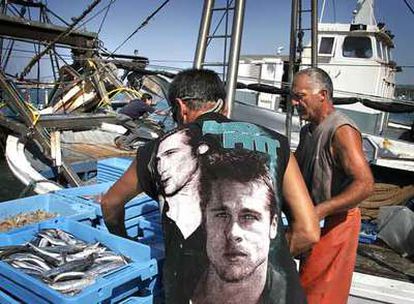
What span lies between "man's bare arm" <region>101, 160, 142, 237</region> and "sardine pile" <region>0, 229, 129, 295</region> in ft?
0.47

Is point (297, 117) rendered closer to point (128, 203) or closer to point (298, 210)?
point (128, 203)

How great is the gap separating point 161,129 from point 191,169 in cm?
694

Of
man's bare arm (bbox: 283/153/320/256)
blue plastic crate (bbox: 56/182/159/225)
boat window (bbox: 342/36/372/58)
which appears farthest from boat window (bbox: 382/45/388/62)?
man's bare arm (bbox: 283/153/320/256)

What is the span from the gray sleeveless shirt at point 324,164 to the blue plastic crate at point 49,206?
4.85ft

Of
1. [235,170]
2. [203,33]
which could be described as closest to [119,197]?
[235,170]

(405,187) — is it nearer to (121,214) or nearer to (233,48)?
(233,48)

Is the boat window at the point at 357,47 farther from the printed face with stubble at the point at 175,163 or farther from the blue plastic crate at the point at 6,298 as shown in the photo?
the blue plastic crate at the point at 6,298

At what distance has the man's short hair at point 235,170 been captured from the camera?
1.72 metres

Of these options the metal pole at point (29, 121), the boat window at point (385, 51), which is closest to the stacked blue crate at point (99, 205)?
the metal pole at point (29, 121)

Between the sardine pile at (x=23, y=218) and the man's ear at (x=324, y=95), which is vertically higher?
the man's ear at (x=324, y=95)

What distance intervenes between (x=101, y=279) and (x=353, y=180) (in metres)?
1.60

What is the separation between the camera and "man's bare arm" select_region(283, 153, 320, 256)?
187cm

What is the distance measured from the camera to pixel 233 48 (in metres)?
3.99

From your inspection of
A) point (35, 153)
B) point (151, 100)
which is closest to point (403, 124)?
point (151, 100)
